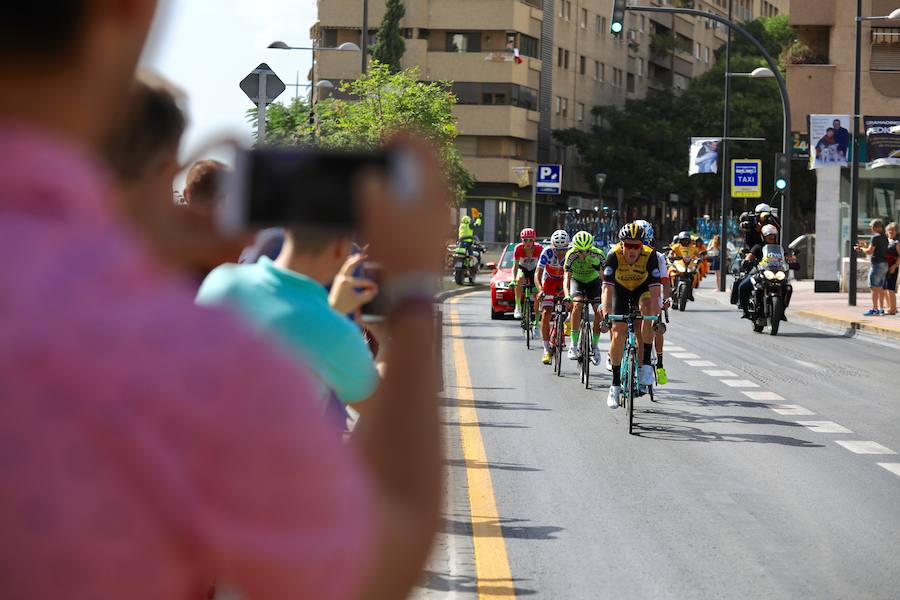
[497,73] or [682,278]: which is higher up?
[497,73]

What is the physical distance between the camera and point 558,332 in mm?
20719

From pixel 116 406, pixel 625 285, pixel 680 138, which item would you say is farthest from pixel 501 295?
pixel 680 138

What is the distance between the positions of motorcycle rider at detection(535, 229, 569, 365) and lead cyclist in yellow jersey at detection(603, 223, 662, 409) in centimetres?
563

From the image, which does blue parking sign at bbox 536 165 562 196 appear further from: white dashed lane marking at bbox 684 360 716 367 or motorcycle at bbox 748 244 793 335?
white dashed lane marking at bbox 684 360 716 367

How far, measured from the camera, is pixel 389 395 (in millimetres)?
1578

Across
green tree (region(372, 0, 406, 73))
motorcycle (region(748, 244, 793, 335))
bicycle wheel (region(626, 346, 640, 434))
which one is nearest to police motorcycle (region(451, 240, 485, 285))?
motorcycle (region(748, 244, 793, 335))

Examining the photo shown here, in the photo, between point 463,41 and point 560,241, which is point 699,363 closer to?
point 560,241

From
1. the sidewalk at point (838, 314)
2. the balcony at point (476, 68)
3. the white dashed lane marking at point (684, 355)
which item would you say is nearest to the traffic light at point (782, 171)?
the sidewalk at point (838, 314)

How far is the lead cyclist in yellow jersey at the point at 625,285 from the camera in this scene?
1559 centimetres

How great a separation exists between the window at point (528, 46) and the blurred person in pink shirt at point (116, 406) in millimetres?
94114

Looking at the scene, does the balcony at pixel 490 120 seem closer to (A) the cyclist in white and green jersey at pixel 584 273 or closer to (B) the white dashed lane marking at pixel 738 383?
(A) the cyclist in white and green jersey at pixel 584 273

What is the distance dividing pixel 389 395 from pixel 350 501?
0.84 ft

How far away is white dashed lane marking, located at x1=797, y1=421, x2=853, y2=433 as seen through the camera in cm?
1448

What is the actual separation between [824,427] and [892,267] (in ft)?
63.6
